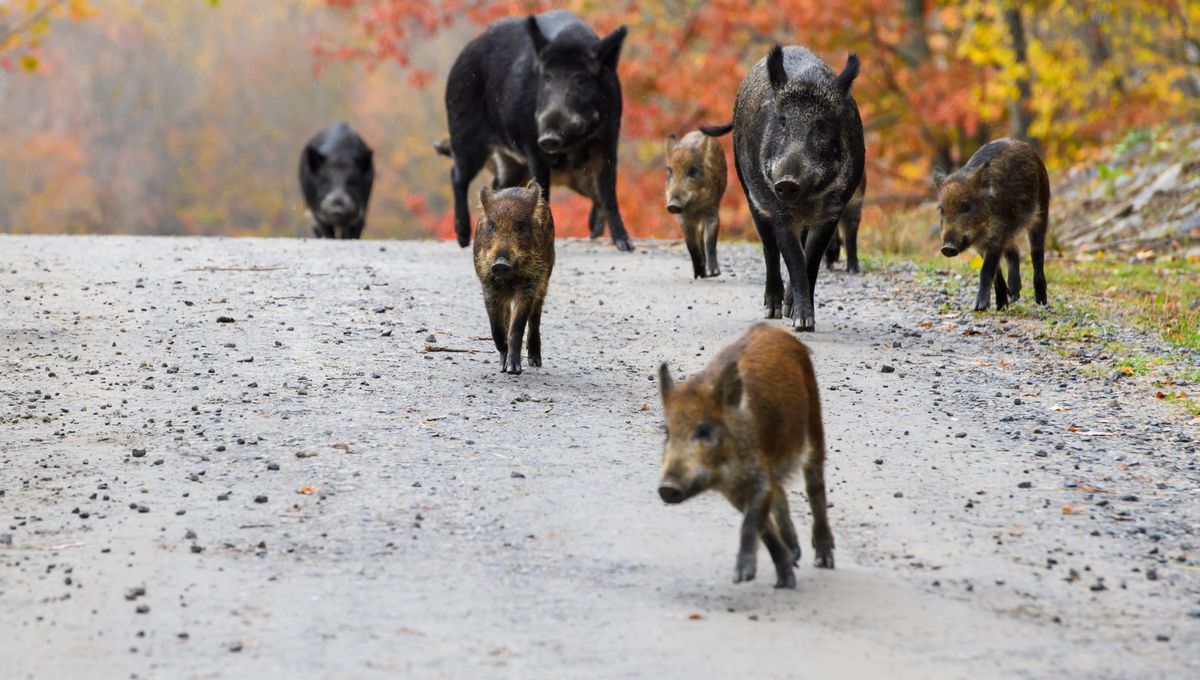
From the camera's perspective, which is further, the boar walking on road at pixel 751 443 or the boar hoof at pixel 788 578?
the boar hoof at pixel 788 578

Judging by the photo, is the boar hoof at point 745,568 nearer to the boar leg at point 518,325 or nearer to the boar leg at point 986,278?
the boar leg at point 518,325

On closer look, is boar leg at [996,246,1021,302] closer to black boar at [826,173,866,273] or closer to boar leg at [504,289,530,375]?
black boar at [826,173,866,273]

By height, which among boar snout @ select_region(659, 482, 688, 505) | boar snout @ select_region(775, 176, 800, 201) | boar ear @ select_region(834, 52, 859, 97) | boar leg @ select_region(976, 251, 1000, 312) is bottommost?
boar snout @ select_region(659, 482, 688, 505)

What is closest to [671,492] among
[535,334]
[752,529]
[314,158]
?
[752,529]

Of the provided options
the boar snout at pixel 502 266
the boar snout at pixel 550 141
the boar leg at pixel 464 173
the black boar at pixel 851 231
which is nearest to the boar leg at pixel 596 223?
the boar leg at pixel 464 173

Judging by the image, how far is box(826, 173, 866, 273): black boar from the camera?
42.1 feet

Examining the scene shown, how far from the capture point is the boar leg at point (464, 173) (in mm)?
15414

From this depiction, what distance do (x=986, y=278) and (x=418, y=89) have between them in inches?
1234

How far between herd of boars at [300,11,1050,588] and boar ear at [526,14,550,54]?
13mm

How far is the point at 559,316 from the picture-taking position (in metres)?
11.1

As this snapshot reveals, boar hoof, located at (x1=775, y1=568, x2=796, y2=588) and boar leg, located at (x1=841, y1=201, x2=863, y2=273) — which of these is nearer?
boar hoof, located at (x1=775, y1=568, x2=796, y2=588)

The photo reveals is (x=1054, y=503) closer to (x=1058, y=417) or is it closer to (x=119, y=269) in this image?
(x=1058, y=417)

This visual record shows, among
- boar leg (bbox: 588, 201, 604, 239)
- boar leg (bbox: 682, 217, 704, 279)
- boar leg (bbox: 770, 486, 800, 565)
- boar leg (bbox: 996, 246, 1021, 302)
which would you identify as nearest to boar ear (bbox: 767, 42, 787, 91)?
boar leg (bbox: 996, 246, 1021, 302)

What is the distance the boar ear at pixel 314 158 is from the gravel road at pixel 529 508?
8741mm
